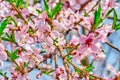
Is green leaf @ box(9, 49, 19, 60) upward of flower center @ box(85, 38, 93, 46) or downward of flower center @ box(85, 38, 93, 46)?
downward

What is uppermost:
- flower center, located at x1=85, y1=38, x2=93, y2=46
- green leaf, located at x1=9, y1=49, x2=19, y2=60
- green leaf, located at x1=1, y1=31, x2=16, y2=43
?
green leaf, located at x1=1, y1=31, x2=16, y2=43

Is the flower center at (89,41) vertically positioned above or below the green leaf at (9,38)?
below

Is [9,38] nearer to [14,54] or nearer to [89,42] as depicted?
[14,54]

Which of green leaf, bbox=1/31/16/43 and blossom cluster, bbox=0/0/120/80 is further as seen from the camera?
green leaf, bbox=1/31/16/43

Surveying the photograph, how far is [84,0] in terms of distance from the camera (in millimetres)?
2217

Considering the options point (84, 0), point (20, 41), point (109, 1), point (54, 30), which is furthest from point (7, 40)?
point (109, 1)

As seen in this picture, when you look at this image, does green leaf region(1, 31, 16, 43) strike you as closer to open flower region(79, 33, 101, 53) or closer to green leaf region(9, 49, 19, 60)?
green leaf region(9, 49, 19, 60)

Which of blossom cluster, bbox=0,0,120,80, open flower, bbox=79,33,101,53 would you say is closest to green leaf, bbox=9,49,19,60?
blossom cluster, bbox=0,0,120,80

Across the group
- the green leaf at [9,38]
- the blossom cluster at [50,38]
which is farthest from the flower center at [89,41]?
the green leaf at [9,38]

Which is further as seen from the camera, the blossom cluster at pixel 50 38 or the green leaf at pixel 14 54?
the green leaf at pixel 14 54

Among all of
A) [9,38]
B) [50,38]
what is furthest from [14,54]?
[50,38]

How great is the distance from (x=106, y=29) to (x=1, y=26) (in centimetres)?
61

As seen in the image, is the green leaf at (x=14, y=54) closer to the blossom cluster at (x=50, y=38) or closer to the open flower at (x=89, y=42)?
the blossom cluster at (x=50, y=38)

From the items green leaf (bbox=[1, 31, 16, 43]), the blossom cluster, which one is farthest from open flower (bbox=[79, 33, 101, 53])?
green leaf (bbox=[1, 31, 16, 43])
